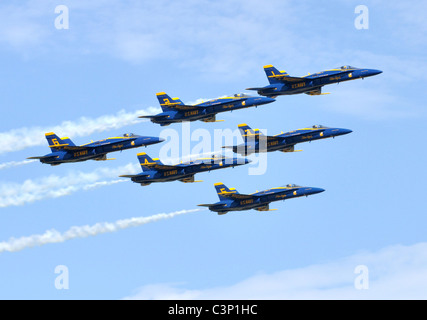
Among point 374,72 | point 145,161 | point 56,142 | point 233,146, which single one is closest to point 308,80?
point 374,72

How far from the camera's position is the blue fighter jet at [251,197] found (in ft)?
509

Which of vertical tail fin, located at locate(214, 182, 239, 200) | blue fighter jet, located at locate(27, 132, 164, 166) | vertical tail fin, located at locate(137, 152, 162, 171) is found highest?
blue fighter jet, located at locate(27, 132, 164, 166)

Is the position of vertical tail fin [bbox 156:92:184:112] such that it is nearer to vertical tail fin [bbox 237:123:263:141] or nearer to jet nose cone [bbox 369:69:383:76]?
vertical tail fin [bbox 237:123:263:141]

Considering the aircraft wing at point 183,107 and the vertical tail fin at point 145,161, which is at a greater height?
the aircraft wing at point 183,107

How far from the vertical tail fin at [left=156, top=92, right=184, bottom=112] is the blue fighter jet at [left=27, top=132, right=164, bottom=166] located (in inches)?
243

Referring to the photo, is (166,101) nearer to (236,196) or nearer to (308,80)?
(236,196)

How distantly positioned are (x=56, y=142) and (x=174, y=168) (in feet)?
53.7

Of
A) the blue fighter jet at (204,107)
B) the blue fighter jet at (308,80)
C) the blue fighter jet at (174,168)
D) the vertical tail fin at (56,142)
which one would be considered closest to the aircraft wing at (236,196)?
the blue fighter jet at (174,168)

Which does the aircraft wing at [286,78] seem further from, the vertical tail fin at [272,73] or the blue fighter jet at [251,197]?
the blue fighter jet at [251,197]

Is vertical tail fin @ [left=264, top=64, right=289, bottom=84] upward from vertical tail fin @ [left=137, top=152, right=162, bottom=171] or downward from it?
upward

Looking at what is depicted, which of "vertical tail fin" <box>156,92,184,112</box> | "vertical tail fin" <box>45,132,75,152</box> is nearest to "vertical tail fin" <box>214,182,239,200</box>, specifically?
"vertical tail fin" <box>156,92,184,112</box>

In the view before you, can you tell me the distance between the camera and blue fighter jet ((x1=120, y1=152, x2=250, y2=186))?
15025 cm

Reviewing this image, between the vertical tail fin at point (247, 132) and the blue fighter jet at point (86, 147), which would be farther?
the vertical tail fin at point (247, 132)

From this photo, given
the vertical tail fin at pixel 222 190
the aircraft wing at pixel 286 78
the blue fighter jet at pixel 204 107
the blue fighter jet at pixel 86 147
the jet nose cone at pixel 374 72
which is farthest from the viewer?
the vertical tail fin at pixel 222 190
